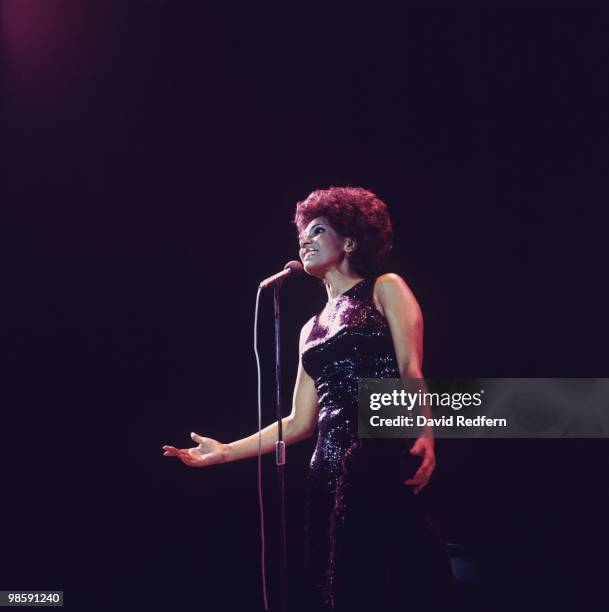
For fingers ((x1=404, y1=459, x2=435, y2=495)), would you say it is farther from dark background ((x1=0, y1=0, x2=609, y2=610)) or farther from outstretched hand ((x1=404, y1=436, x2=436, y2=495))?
dark background ((x1=0, y1=0, x2=609, y2=610))

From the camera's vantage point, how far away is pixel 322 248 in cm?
271

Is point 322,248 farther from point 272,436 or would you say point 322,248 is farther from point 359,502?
point 359,502

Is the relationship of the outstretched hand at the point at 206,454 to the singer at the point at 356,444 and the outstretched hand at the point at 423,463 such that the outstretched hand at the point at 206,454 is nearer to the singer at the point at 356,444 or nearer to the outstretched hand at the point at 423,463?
the singer at the point at 356,444

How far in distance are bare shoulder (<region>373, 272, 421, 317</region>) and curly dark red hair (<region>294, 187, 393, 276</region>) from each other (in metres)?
0.20

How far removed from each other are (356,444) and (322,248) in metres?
0.78

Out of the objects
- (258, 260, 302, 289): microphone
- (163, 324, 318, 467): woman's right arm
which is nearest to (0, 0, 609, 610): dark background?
(163, 324, 318, 467): woman's right arm

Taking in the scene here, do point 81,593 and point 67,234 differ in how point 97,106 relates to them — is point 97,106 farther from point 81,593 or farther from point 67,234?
point 81,593

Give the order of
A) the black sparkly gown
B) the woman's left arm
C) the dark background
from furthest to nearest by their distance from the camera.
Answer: the dark background < the woman's left arm < the black sparkly gown

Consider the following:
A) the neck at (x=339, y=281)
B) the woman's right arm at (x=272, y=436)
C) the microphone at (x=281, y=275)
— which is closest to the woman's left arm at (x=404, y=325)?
the neck at (x=339, y=281)

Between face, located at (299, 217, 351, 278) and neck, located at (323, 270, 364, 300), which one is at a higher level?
face, located at (299, 217, 351, 278)

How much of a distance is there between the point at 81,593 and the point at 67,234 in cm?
180

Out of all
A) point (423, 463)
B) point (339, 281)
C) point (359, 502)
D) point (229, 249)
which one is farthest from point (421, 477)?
point (229, 249)

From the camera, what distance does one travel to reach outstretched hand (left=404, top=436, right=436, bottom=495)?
2277 millimetres

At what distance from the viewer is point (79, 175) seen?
366 centimetres
